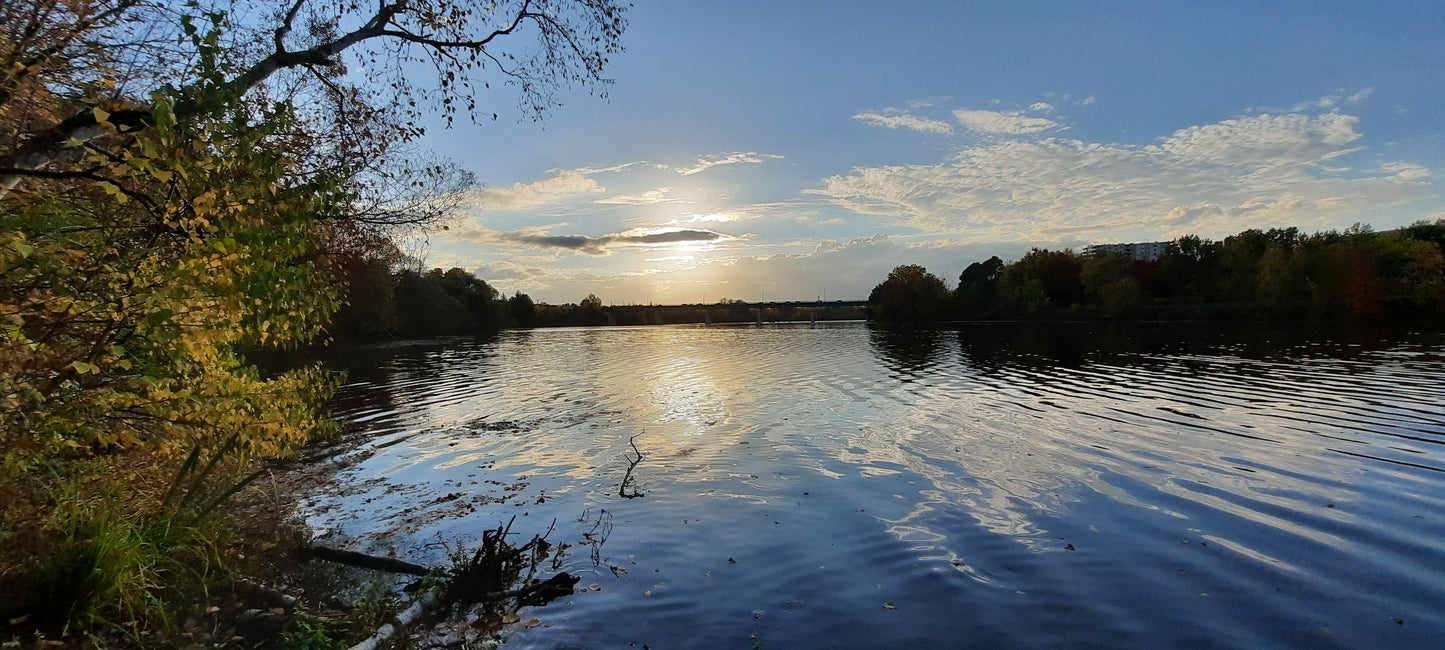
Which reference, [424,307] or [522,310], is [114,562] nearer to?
[424,307]

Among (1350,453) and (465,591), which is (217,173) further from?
(1350,453)

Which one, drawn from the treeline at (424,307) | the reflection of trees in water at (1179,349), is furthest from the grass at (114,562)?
the treeline at (424,307)

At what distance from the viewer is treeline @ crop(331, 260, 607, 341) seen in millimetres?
85263

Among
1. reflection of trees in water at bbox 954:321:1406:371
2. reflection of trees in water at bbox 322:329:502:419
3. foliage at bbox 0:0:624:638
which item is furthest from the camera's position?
reflection of trees in water at bbox 954:321:1406:371

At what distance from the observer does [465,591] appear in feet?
26.3

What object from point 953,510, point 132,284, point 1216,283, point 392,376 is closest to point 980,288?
point 1216,283

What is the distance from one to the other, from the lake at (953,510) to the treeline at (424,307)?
42.4 m

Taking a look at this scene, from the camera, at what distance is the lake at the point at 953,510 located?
306 inches

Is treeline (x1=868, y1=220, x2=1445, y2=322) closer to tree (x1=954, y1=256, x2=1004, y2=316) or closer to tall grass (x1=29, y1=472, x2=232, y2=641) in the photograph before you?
tree (x1=954, y1=256, x2=1004, y2=316)

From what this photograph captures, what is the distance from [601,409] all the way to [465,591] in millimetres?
18286

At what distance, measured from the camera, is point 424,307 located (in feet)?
377

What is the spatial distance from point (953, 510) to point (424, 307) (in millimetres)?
116788

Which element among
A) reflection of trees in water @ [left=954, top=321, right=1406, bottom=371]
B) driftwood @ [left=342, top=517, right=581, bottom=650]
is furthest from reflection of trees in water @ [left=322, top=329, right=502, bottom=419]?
reflection of trees in water @ [left=954, top=321, right=1406, bottom=371]

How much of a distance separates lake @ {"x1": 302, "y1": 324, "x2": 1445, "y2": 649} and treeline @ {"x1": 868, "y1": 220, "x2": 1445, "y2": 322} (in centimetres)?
7584
